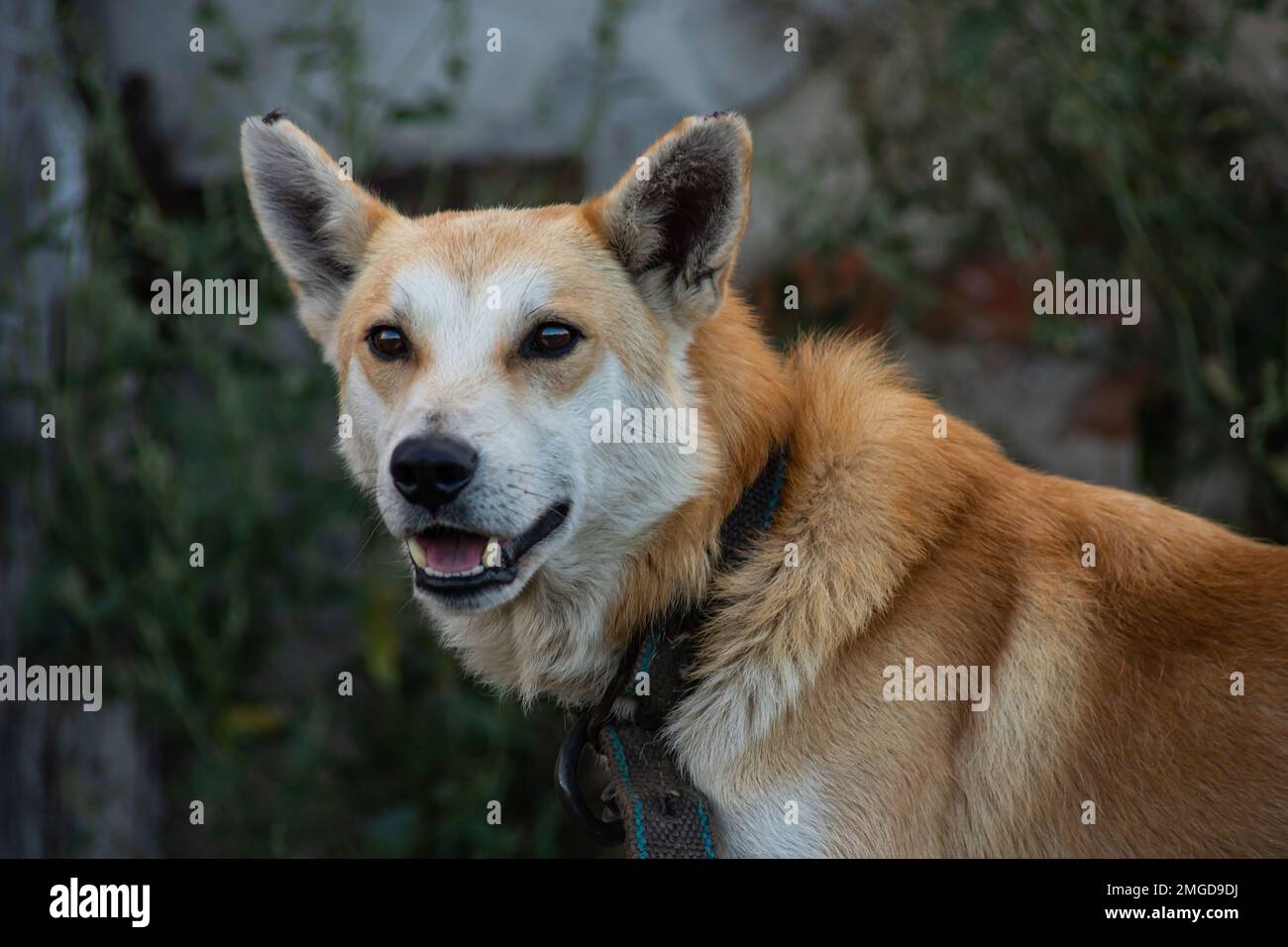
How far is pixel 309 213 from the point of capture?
3066 mm

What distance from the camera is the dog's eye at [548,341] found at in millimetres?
2615

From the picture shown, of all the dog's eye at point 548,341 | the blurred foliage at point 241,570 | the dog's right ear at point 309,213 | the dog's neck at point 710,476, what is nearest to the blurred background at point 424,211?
the blurred foliage at point 241,570

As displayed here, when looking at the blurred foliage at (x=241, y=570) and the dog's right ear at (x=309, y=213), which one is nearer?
the dog's right ear at (x=309, y=213)

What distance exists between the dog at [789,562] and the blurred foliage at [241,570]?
131cm

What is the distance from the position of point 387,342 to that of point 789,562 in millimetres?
1055

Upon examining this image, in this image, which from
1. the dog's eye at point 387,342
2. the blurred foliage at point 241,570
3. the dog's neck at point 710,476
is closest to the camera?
the dog's neck at point 710,476

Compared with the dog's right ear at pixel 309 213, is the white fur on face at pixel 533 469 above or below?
below

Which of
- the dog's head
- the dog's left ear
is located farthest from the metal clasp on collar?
the dog's left ear

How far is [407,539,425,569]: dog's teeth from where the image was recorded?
2.51 metres
